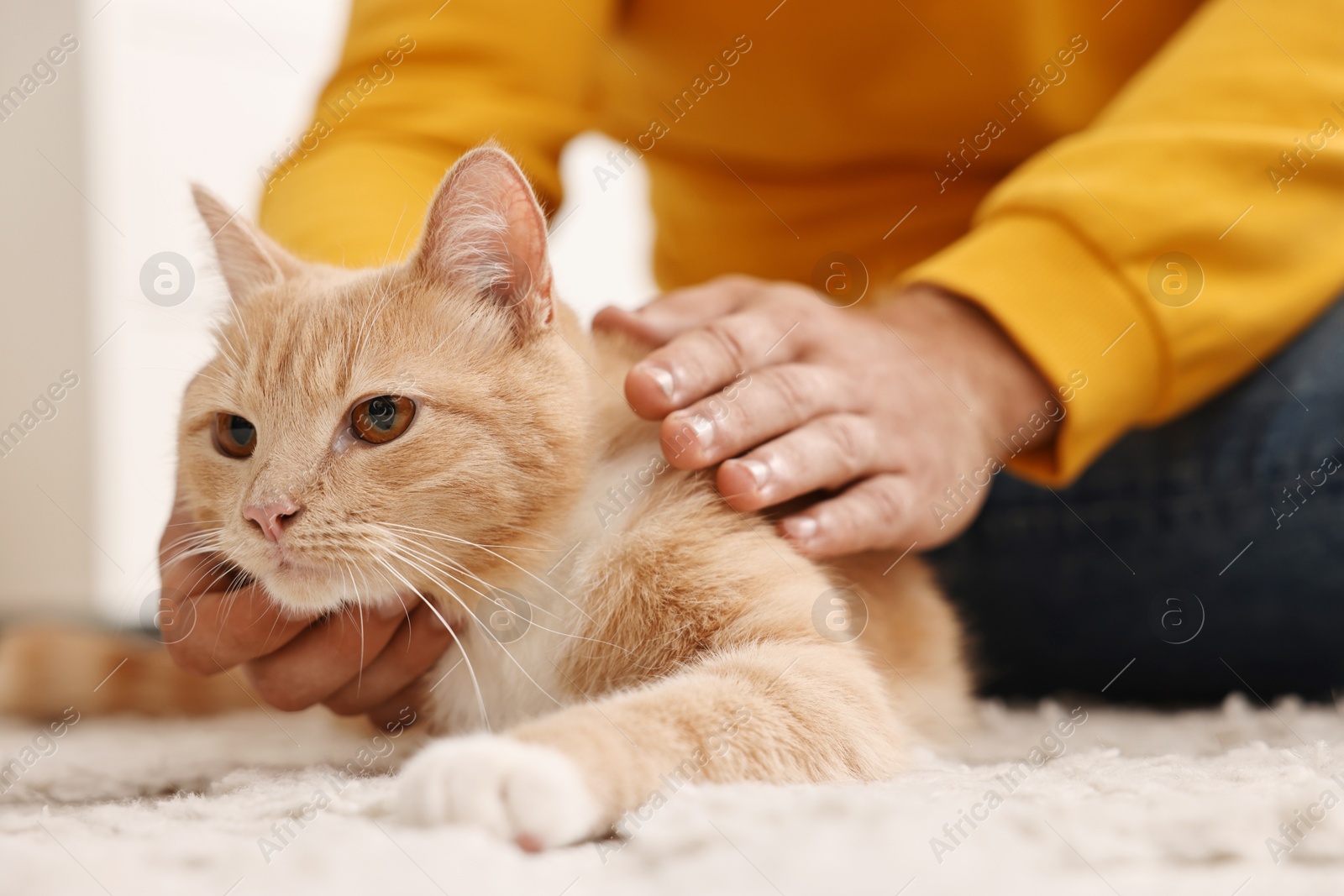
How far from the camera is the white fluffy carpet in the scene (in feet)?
2.23

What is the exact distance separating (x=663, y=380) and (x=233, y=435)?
22.6 inches

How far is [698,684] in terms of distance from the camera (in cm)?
98

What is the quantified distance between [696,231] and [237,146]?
2.26 meters

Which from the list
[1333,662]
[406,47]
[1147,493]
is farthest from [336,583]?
[1333,662]

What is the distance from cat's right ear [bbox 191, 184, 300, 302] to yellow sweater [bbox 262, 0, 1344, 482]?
0.79 feet

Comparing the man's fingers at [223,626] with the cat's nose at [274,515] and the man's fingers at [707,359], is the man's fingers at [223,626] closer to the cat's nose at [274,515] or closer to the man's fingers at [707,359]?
the cat's nose at [274,515]

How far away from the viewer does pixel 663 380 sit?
1142mm

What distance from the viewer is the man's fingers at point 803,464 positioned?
3.74 feet

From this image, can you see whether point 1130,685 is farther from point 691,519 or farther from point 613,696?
point 613,696

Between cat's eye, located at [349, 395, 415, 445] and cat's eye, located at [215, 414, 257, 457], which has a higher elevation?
cat's eye, located at [349, 395, 415, 445]

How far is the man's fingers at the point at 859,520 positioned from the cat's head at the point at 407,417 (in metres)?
0.29
